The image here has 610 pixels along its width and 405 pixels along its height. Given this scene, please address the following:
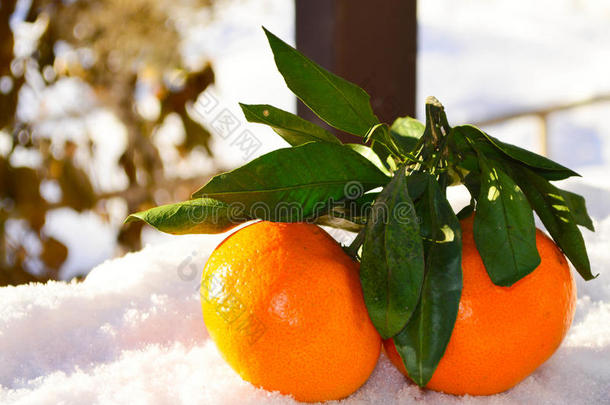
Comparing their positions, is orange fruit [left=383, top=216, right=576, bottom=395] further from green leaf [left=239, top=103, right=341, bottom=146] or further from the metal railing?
the metal railing

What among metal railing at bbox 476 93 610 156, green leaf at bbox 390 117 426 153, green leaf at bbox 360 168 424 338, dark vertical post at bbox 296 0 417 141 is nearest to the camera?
green leaf at bbox 360 168 424 338

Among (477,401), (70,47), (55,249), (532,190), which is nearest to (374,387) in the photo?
(477,401)

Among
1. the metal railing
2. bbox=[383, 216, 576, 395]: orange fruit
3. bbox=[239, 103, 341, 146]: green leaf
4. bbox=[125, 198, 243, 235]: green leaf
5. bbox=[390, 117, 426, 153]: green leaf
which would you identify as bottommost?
the metal railing

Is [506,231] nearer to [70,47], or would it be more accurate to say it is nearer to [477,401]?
[477,401]

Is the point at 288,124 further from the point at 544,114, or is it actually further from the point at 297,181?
the point at 544,114

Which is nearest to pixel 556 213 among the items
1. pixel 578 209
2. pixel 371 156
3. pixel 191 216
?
pixel 578 209

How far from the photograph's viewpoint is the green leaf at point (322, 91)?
368mm

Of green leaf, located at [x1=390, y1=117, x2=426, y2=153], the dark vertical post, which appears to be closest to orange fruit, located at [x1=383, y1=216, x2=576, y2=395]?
green leaf, located at [x1=390, y1=117, x2=426, y2=153]

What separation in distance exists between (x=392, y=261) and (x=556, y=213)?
A: 0.14 meters

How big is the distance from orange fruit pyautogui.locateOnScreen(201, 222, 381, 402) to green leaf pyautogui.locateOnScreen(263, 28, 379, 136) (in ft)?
0.28

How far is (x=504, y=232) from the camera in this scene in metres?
0.33

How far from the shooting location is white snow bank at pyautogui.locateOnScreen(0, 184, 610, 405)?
0.36 metres

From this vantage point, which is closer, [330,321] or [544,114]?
[330,321]

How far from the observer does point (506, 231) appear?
0.33 metres
